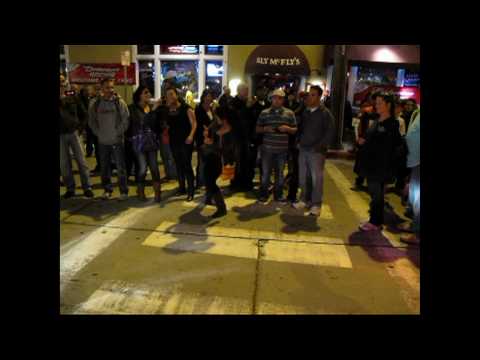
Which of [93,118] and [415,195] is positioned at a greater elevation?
[93,118]

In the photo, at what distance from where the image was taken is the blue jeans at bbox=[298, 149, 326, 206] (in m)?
5.87

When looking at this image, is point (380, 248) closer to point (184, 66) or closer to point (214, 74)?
point (214, 74)

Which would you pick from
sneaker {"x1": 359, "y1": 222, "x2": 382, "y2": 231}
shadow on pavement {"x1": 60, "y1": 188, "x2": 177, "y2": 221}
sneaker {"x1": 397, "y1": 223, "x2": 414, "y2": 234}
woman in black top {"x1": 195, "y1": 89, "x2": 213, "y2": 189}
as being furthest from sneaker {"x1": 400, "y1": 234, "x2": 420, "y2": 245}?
shadow on pavement {"x1": 60, "y1": 188, "x2": 177, "y2": 221}

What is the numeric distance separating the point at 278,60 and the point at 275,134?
22.1 feet

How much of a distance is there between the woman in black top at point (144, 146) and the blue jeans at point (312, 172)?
236 cm

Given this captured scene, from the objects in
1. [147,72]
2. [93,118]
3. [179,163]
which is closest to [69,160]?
[93,118]

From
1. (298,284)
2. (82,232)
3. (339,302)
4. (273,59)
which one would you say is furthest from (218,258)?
(273,59)

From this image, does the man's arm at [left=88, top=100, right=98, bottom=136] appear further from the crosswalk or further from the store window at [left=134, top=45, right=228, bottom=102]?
the store window at [left=134, top=45, right=228, bottom=102]

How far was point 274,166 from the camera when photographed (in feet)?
21.3

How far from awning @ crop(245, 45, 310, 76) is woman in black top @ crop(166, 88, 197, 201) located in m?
6.51

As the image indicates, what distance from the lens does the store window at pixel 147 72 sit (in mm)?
14797

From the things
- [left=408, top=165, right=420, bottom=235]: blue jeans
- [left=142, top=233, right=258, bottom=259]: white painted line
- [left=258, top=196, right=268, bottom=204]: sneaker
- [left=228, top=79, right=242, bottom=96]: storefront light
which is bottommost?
[left=142, top=233, right=258, bottom=259]: white painted line
